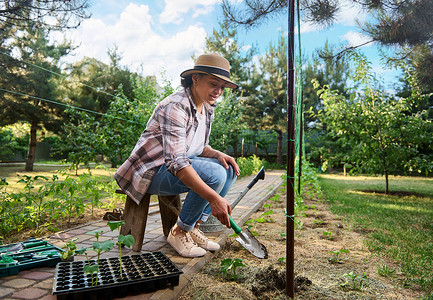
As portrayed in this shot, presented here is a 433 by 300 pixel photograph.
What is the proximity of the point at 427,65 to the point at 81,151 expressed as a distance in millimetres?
6243

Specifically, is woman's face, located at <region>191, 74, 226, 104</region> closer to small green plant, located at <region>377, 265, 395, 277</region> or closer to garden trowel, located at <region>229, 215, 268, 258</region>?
garden trowel, located at <region>229, 215, 268, 258</region>

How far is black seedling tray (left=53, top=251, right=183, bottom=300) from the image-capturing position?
1.31m

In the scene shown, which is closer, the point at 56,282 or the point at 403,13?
the point at 56,282

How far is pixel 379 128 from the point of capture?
6.04 m

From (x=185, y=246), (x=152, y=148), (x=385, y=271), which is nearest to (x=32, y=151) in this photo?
(x=152, y=148)

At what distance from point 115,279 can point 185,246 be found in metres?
0.62

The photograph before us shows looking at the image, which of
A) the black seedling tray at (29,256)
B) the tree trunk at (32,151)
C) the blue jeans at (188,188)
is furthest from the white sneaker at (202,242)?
the tree trunk at (32,151)

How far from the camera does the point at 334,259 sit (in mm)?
2062

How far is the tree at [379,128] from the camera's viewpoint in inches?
231

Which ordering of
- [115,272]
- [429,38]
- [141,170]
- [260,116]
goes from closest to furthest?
[115,272] < [141,170] < [429,38] < [260,116]

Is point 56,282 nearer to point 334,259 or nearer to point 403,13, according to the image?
point 334,259

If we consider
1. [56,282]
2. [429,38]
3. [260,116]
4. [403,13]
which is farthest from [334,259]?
[260,116]

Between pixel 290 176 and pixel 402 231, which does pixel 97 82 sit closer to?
pixel 402 231

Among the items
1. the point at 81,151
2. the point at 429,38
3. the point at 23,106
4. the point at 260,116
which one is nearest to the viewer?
the point at 429,38
